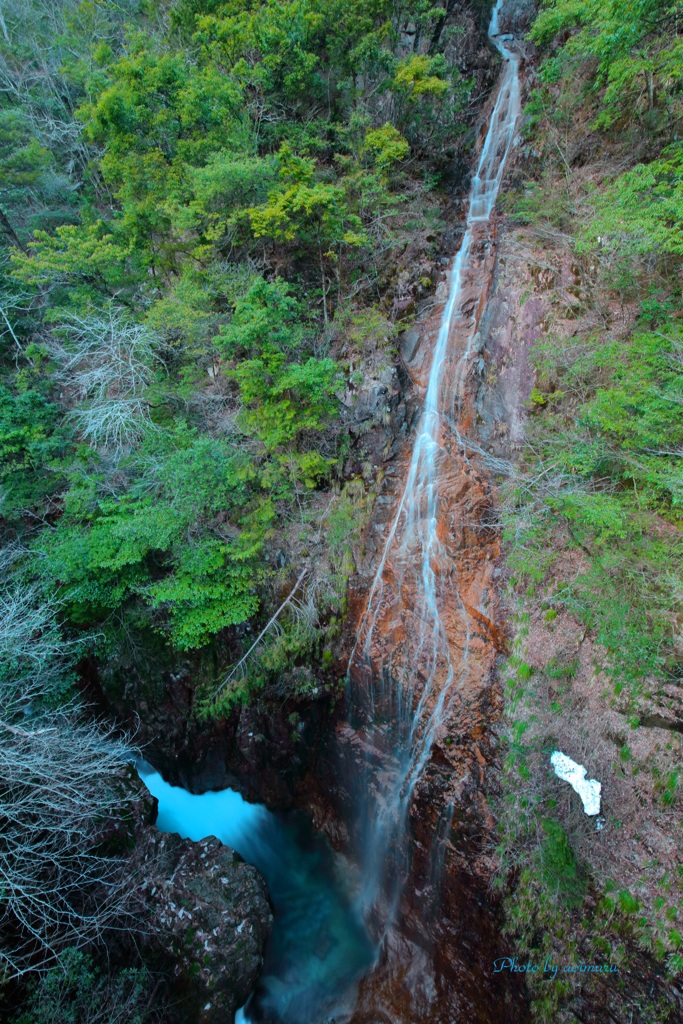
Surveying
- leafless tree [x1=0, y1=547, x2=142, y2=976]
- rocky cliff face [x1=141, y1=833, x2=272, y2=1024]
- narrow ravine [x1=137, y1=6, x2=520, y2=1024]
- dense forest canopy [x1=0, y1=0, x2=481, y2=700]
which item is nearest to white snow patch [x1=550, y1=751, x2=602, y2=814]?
narrow ravine [x1=137, y1=6, x2=520, y2=1024]

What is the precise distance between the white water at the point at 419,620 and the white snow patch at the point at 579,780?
5.64 feet

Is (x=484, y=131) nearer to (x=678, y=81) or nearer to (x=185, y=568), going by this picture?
(x=678, y=81)

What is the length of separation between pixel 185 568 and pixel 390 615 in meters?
3.99

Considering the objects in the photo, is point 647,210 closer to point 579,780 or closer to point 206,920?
point 579,780

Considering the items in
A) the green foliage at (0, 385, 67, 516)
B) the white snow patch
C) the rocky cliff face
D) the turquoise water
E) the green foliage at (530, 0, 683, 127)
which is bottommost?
the turquoise water

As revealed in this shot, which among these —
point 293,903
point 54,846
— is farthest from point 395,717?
point 54,846

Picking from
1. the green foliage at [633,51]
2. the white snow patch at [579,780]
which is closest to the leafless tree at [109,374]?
the green foliage at [633,51]

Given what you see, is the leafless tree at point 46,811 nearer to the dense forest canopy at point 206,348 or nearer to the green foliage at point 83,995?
the dense forest canopy at point 206,348

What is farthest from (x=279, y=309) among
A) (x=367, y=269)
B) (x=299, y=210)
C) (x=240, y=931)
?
(x=240, y=931)

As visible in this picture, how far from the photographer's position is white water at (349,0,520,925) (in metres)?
7.57

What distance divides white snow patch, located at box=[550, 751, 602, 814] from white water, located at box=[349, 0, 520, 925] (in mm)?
1720

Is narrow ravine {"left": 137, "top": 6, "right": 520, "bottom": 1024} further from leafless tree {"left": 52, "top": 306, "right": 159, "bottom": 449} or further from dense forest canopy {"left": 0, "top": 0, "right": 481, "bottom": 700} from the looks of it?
leafless tree {"left": 52, "top": 306, "right": 159, "bottom": 449}

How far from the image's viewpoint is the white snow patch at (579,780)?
561cm

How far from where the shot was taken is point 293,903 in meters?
8.75
